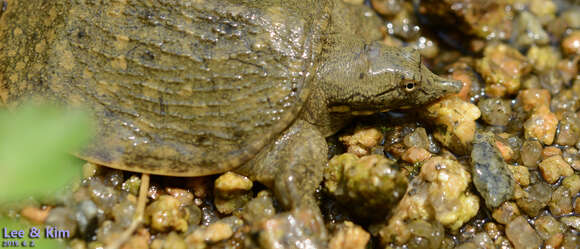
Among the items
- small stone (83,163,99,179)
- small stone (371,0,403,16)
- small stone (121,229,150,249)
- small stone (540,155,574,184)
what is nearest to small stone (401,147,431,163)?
small stone (540,155,574,184)

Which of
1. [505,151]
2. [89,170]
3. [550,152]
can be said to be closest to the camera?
[89,170]

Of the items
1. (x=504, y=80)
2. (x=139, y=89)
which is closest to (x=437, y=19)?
(x=504, y=80)

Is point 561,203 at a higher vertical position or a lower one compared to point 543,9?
lower

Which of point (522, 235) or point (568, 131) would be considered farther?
point (568, 131)

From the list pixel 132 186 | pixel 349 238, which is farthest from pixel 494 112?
pixel 132 186

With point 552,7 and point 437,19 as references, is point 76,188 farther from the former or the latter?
point 552,7

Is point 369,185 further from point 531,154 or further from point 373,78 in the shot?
point 531,154

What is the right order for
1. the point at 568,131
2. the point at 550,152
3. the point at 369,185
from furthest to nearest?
1. the point at 568,131
2. the point at 550,152
3. the point at 369,185
